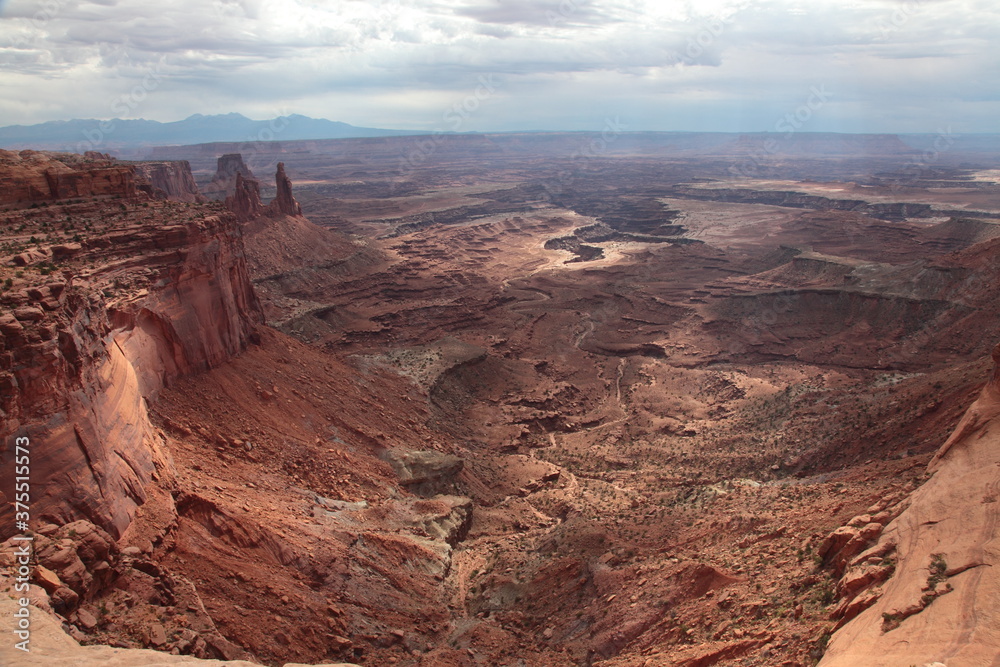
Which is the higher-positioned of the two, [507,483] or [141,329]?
[141,329]

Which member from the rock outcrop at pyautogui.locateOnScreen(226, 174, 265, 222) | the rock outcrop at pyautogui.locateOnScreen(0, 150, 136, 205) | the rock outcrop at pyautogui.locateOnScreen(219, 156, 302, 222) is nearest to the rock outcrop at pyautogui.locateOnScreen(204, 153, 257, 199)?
the rock outcrop at pyautogui.locateOnScreen(219, 156, 302, 222)

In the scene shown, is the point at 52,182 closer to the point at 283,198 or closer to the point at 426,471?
the point at 426,471

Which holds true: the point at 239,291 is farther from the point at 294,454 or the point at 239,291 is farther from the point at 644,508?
the point at 644,508

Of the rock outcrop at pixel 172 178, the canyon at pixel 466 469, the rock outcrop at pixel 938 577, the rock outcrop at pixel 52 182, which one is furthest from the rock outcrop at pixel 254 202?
the rock outcrop at pixel 938 577

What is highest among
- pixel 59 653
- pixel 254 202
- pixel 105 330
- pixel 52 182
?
pixel 254 202

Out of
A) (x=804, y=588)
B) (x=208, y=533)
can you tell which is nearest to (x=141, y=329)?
(x=208, y=533)

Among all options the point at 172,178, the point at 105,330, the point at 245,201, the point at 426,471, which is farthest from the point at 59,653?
the point at 172,178

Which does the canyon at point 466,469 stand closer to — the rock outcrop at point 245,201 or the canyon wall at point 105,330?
the canyon wall at point 105,330
